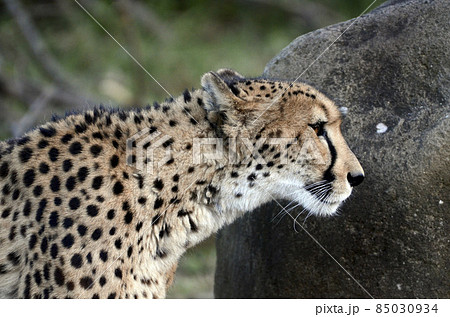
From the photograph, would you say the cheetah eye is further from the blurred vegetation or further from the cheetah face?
the blurred vegetation

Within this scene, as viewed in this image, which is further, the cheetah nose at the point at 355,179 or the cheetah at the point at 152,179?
the cheetah nose at the point at 355,179

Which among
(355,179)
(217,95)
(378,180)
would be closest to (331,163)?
(355,179)

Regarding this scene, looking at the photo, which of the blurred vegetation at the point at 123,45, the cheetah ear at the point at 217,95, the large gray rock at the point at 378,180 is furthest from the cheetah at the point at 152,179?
the blurred vegetation at the point at 123,45

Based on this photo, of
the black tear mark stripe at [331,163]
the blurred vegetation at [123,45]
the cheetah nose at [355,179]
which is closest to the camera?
the cheetah nose at [355,179]

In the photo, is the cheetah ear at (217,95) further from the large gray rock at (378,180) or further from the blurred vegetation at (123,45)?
the blurred vegetation at (123,45)

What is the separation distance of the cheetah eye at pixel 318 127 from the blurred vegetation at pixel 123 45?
474cm

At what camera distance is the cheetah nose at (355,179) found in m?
3.40

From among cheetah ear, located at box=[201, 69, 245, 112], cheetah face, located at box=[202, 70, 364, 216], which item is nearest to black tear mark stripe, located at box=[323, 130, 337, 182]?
cheetah face, located at box=[202, 70, 364, 216]

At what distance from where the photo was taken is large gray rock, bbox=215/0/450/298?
11.3 feet

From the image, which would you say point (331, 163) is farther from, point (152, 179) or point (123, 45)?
point (123, 45)

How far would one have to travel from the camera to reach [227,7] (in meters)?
11.5

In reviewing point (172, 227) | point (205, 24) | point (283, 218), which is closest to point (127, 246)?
point (172, 227)

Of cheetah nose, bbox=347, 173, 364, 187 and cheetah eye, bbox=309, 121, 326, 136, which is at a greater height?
cheetah eye, bbox=309, 121, 326, 136

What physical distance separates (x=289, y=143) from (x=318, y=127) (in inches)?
7.9
